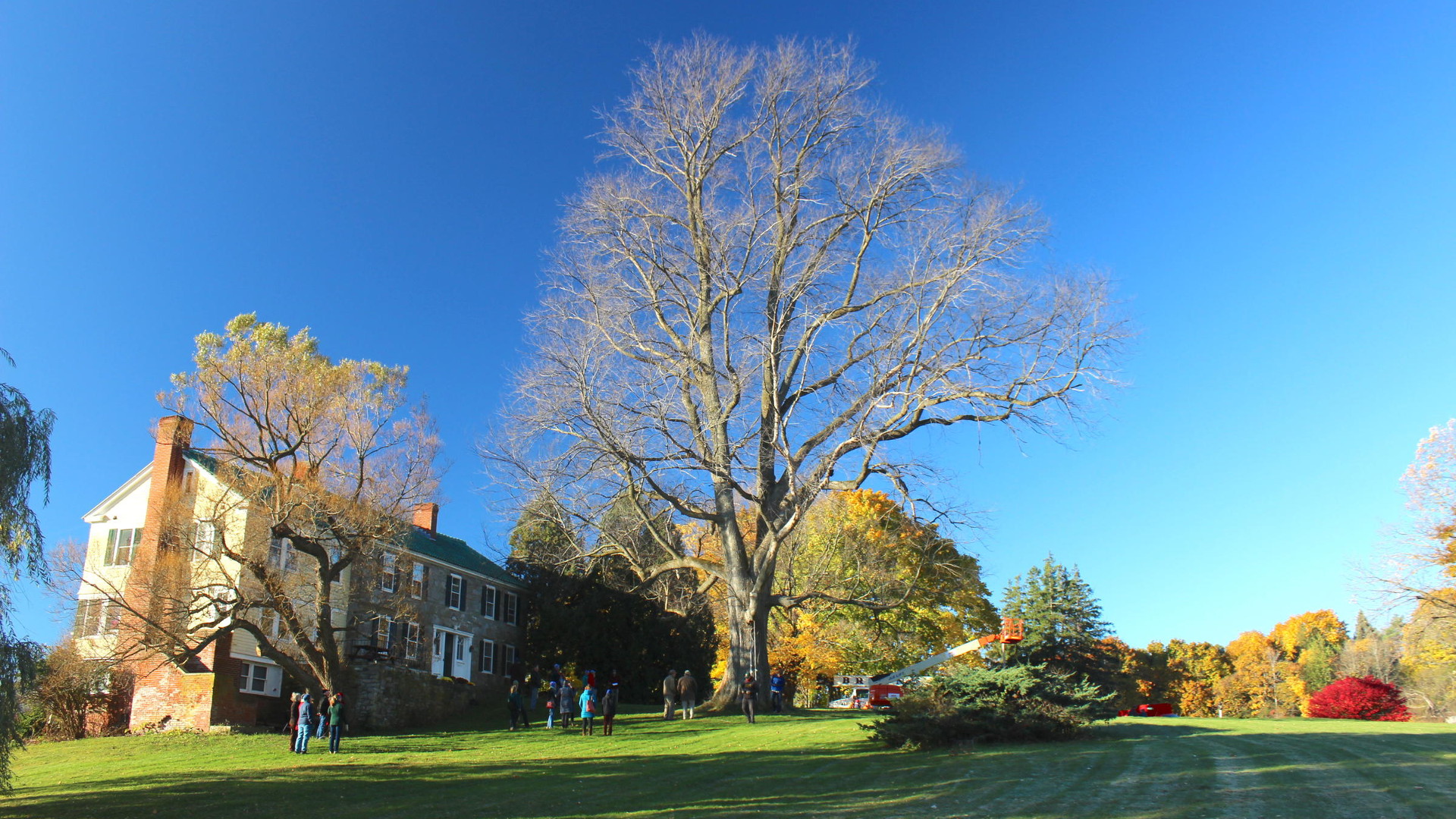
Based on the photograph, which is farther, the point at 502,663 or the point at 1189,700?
the point at 1189,700

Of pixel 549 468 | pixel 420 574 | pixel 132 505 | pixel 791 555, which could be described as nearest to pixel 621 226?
pixel 549 468

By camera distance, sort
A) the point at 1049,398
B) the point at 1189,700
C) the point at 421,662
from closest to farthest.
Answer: the point at 1049,398 < the point at 421,662 < the point at 1189,700

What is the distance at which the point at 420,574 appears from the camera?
38.5 metres

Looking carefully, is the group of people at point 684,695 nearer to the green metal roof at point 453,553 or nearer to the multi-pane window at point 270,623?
the multi-pane window at point 270,623

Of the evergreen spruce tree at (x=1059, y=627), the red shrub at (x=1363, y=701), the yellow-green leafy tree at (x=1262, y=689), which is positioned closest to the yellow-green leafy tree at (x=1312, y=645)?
the yellow-green leafy tree at (x=1262, y=689)

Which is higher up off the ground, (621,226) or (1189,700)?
(621,226)

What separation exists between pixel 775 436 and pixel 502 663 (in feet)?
80.0

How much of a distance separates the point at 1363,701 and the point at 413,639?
107 ft

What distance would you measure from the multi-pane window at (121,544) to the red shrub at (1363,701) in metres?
38.8

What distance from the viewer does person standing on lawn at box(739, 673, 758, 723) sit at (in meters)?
23.6

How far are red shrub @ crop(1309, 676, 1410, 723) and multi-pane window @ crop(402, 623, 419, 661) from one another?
31161 mm

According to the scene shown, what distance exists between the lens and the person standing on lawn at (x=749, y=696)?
23578 millimetres

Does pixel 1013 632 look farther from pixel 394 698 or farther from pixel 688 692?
pixel 394 698

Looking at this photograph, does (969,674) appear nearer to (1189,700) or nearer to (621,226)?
(621,226)
